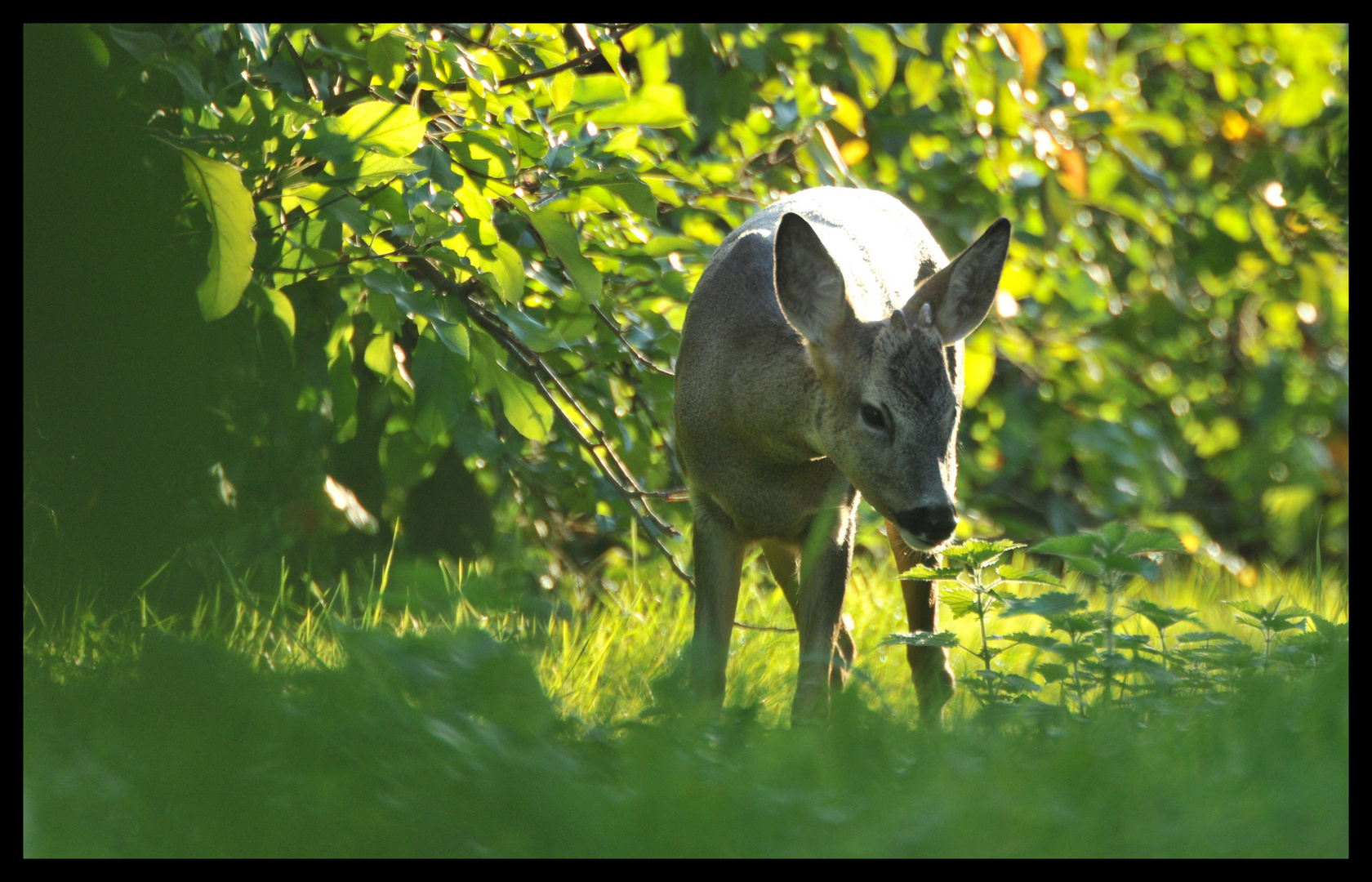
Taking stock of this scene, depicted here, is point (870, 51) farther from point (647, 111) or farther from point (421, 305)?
point (421, 305)

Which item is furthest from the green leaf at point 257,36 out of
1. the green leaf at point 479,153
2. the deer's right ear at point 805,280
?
the deer's right ear at point 805,280

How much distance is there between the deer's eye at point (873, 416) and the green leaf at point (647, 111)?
4.37 ft

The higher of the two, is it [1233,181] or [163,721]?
[1233,181]

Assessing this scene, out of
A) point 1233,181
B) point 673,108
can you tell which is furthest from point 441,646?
point 1233,181

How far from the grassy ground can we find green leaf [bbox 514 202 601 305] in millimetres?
1156

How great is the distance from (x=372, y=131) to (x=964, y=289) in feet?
5.30

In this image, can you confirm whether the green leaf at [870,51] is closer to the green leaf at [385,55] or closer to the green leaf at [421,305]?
the green leaf at [385,55]

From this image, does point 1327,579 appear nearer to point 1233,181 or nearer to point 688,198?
point 1233,181

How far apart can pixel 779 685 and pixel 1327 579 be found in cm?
425

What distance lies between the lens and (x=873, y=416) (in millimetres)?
3014

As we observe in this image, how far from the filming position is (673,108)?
383 cm

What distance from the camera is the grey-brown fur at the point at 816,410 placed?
300 cm

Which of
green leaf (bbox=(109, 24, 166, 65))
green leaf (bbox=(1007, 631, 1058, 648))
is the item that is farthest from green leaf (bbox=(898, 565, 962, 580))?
green leaf (bbox=(109, 24, 166, 65))
